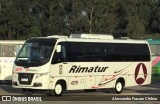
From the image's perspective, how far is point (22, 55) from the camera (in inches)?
926

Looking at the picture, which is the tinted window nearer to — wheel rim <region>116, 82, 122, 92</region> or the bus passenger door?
the bus passenger door

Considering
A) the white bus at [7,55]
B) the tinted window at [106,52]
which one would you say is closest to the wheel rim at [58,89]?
the tinted window at [106,52]

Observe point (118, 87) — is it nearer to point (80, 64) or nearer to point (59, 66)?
point (80, 64)

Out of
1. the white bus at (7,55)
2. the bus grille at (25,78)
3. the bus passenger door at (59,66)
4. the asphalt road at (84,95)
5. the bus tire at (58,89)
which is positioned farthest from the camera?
the white bus at (7,55)

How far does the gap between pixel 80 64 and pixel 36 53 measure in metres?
2.62

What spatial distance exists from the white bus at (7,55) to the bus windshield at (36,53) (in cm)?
877

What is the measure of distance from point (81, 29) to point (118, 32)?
7338 mm

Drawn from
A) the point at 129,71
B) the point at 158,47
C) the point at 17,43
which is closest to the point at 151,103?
the point at 129,71

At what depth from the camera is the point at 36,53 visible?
75.5 ft

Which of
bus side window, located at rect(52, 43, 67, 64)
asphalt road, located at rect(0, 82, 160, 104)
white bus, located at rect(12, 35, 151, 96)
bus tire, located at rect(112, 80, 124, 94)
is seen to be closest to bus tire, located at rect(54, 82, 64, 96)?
white bus, located at rect(12, 35, 151, 96)

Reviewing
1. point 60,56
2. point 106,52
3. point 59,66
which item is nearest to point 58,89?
point 59,66

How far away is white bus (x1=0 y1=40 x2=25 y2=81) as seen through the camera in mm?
32188

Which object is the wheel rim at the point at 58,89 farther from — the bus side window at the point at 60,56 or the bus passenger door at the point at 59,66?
the bus side window at the point at 60,56

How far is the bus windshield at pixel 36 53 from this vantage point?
22.7 meters
